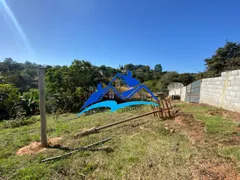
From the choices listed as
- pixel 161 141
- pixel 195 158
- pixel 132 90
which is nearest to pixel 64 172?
pixel 161 141

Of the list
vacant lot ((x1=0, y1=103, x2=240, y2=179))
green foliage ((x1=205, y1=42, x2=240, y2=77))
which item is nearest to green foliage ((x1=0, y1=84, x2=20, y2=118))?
vacant lot ((x1=0, y1=103, x2=240, y2=179))

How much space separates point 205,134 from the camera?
9.92 feet

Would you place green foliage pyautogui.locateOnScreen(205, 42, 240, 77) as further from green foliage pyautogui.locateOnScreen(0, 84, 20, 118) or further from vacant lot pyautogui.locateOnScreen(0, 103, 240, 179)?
green foliage pyautogui.locateOnScreen(0, 84, 20, 118)

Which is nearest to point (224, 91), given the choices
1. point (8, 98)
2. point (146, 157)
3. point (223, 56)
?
point (146, 157)

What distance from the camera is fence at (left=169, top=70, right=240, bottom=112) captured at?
4.25 metres

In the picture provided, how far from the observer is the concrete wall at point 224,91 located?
4.23 metres

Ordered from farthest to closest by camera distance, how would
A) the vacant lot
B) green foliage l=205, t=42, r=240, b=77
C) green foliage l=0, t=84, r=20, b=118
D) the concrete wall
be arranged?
1. green foliage l=205, t=42, r=240, b=77
2. green foliage l=0, t=84, r=20, b=118
3. the concrete wall
4. the vacant lot

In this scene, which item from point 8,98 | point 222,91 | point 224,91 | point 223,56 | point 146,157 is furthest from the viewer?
point 223,56

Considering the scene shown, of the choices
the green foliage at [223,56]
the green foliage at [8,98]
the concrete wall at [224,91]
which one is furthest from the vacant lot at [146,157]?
the green foliage at [223,56]

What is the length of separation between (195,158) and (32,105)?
32.4ft

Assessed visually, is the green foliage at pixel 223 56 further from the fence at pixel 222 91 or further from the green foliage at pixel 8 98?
the green foliage at pixel 8 98

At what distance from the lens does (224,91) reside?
4871 millimetres

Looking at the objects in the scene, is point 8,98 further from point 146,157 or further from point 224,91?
point 224,91

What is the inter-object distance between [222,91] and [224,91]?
0.15 meters
